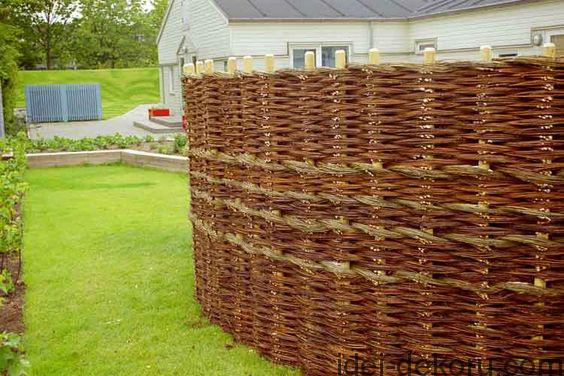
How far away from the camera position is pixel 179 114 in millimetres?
31062

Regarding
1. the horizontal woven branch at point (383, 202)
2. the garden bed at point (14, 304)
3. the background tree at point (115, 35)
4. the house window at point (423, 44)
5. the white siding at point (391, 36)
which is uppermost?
the background tree at point (115, 35)

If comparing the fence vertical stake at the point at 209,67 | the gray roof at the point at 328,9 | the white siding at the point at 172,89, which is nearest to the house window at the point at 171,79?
the white siding at the point at 172,89

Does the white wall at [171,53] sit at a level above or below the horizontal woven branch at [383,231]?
above

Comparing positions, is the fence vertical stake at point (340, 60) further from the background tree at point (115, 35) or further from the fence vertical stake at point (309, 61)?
the background tree at point (115, 35)

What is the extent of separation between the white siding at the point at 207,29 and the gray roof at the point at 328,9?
0.71 metres

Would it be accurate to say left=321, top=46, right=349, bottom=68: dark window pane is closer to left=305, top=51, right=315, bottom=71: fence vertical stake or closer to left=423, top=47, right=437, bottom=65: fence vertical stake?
left=305, top=51, right=315, bottom=71: fence vertical stake

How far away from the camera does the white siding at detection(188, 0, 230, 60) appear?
23.5 meters

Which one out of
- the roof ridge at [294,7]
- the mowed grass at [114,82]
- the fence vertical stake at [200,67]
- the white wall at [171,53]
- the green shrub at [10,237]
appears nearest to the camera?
the green shrub at [10,237]

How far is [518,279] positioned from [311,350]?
1.61 m

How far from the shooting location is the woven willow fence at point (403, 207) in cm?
351

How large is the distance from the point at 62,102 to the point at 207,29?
45.2 ft

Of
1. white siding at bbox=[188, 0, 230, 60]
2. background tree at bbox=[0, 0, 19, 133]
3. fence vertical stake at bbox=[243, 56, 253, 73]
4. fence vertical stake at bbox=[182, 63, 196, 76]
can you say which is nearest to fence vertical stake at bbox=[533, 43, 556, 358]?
fence vertical stake at bbox=[243, 56, 253, 73]

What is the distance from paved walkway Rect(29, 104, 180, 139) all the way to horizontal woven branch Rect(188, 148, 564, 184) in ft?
69.6

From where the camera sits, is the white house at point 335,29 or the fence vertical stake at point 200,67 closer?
the fence vertical stake at point 200,67
